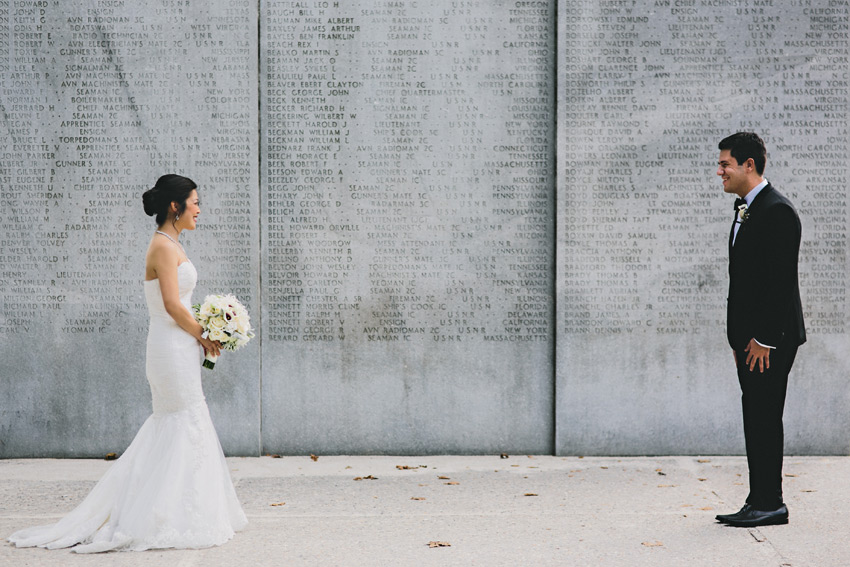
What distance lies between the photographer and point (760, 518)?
4.77 metres

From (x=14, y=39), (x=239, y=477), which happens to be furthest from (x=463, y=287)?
(x=14, y=39)

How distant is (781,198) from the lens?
15.4 ft

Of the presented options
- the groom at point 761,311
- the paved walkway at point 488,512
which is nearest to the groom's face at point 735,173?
the groom at point 761,311

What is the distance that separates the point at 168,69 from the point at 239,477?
10.5 ft

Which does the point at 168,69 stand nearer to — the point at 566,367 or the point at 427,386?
the point at 427,386

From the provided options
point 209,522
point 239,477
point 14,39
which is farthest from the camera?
point 14,39

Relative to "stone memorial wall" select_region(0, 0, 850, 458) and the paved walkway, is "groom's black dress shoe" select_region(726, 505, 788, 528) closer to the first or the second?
the paved walkway

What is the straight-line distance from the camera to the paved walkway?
14.2 ft

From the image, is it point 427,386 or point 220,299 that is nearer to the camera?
point 220,299

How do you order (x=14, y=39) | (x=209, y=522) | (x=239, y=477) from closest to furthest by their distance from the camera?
1. (x=209, y=522)
2. (x=239, y=477)
3. (x=14, y=39)

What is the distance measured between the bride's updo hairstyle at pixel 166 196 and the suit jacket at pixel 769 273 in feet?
10.3

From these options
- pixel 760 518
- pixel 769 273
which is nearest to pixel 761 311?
pixel 769 273

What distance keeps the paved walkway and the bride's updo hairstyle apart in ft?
6.04

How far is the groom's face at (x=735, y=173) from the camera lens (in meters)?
4.82
